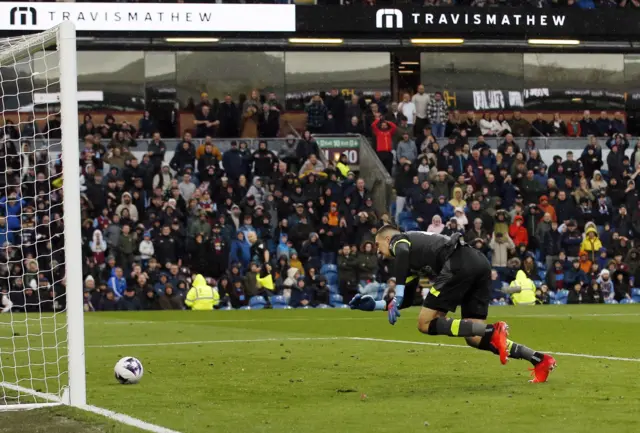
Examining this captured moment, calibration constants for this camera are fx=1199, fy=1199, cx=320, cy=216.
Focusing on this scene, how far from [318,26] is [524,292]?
10.1m

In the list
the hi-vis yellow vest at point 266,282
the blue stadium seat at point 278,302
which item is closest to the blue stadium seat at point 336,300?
the blue stadium seat at point 278,302

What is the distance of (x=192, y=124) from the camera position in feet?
114

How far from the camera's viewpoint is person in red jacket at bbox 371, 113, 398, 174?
103 ft

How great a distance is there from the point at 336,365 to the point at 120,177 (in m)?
16.6

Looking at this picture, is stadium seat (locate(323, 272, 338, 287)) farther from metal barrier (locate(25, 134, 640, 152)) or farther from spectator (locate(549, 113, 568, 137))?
spectator (locate(549, 113, 568, 137))

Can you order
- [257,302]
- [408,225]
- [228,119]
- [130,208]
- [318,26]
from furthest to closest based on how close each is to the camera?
1. [318,26]
2. [228,119]
3. [408,225]
4. [130,208]
5. [257,302]

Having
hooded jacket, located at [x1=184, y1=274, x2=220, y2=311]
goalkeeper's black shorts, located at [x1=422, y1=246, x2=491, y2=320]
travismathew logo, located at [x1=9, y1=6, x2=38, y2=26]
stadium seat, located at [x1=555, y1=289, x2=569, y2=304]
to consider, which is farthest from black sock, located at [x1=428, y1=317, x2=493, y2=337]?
travismathew logo, located at [x1=9, y1=6, x2=38, y2=26]

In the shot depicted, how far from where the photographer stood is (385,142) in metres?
31.5

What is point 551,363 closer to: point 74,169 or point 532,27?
point 74,169

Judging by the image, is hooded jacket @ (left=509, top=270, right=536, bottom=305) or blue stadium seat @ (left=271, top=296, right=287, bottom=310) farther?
hooded jacket @ (left=509, top=270, right=536, bottom=305)

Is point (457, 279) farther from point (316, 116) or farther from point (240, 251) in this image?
point (316, 116)

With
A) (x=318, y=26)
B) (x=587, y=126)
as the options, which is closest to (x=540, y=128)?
(x=587, y=126)

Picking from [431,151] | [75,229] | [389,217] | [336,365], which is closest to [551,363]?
[336,365]

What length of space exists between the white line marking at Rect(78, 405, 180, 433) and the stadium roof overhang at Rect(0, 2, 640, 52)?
2276cm
